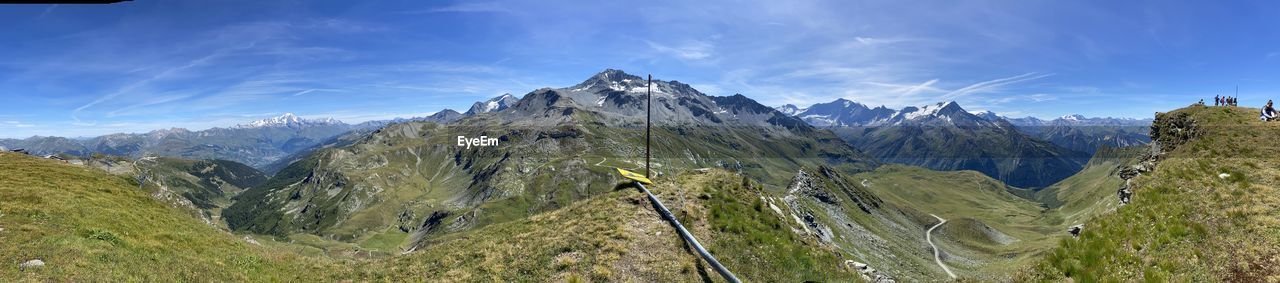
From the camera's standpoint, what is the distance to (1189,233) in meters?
19.2

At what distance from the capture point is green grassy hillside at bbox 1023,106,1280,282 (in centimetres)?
1598

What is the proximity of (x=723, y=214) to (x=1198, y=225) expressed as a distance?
19574 millimetres

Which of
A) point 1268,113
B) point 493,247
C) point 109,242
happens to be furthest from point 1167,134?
point 109,242

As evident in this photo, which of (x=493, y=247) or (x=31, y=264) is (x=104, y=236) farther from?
(x=493, y=247)

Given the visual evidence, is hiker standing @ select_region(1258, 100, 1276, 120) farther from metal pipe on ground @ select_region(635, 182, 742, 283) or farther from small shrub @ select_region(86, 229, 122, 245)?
small shrub @ select_region(86, 229, 122, 245)

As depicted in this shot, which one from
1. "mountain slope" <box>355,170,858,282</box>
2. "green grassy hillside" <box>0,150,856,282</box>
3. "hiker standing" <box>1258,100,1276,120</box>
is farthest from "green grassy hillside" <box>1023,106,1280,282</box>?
"hiker standing" <box>1258,100,1276,120</box>

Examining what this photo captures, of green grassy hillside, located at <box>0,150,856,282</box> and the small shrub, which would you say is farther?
the small shrub

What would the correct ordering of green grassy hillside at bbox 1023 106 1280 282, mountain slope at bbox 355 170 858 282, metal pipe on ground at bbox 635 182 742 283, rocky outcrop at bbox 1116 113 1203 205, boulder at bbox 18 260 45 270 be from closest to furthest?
green grassy hillside at bbox 1023 106 1280 282, metal pipe on ground at bbox 635 182 742 283, boulder at bbox 18 260 45 270, mountain slope at bbox 355 170 858 282, rocky outcrop at bbox 1116 113 1203 205

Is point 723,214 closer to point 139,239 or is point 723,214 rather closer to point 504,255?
point 504,255

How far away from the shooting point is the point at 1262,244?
647 inches

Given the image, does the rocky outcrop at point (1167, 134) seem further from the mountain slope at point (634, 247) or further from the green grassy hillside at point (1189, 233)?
the mountain slope at point (634, 247)

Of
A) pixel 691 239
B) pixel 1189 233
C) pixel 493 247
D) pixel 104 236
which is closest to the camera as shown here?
pixel 1189 233

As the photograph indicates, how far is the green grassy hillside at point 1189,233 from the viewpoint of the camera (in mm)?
15977

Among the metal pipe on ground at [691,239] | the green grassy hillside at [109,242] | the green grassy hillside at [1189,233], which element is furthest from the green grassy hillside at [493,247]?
the green grassy hillside at [1189,233]
